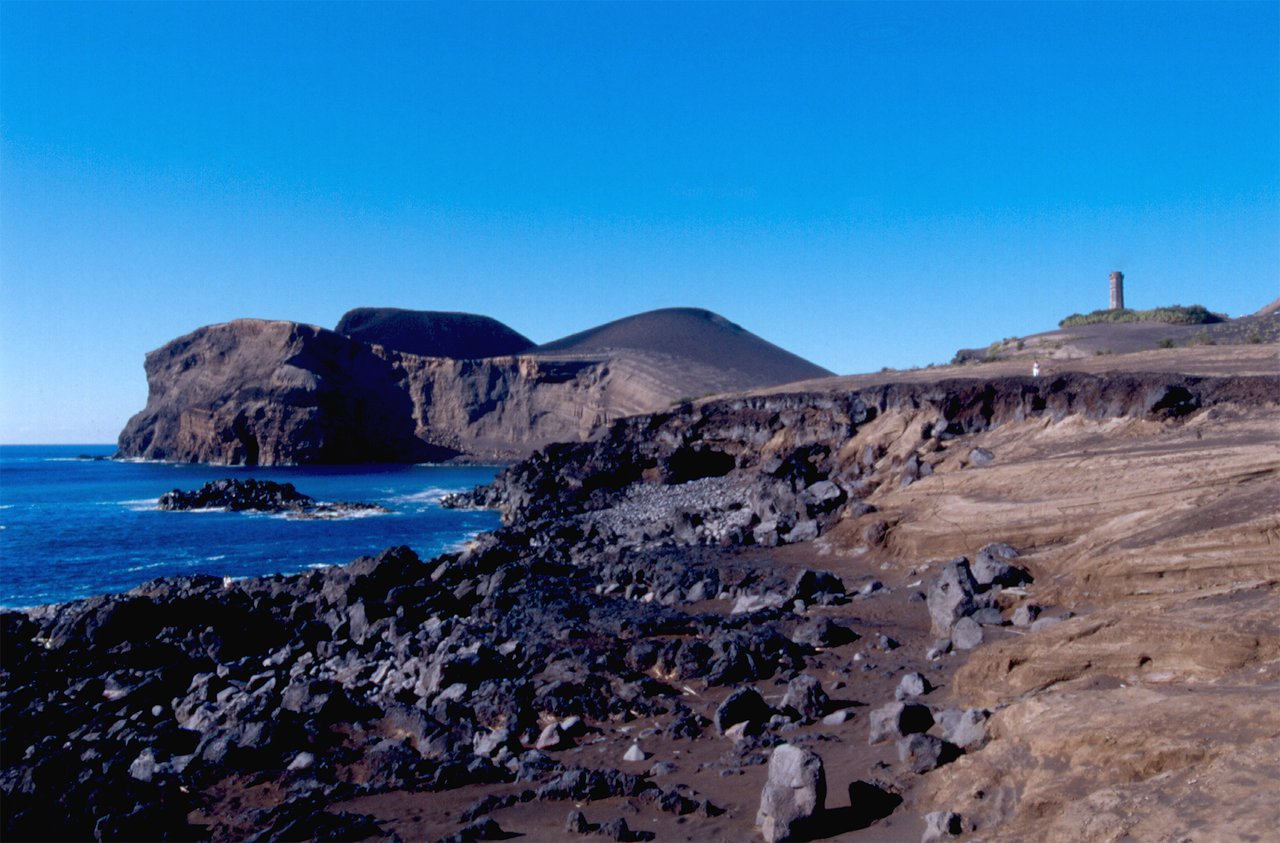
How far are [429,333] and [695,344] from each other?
133ft

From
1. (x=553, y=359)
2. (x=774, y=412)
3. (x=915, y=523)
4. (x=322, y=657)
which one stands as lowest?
(x=322, y=657)

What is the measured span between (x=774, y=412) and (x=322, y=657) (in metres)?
24.1

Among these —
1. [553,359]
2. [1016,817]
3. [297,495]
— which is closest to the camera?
[1016,817]

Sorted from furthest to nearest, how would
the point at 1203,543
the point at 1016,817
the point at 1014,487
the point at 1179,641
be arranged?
the point at 1014,487 → the point at 1203,543 → the point at 1179,641 → the point at 1016,817

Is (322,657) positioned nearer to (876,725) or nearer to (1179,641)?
(876,725)

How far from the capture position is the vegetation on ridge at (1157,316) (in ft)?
171

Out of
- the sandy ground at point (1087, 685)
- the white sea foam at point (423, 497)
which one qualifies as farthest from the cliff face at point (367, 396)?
the sandy ground at point (1087, 685)

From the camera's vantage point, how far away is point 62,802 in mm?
8203

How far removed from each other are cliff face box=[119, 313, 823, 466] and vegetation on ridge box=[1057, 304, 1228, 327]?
3146cm

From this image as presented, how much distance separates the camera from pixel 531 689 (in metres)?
10.8

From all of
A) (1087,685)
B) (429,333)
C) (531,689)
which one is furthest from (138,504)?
(429,333)

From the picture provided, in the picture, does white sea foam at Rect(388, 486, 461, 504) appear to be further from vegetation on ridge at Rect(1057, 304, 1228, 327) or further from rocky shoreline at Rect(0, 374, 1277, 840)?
vegetation on ridge at Rect(1057, 304, 1228, 327)

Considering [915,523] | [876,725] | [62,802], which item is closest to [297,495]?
[915,523]

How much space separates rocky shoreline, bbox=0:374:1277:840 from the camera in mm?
7723
